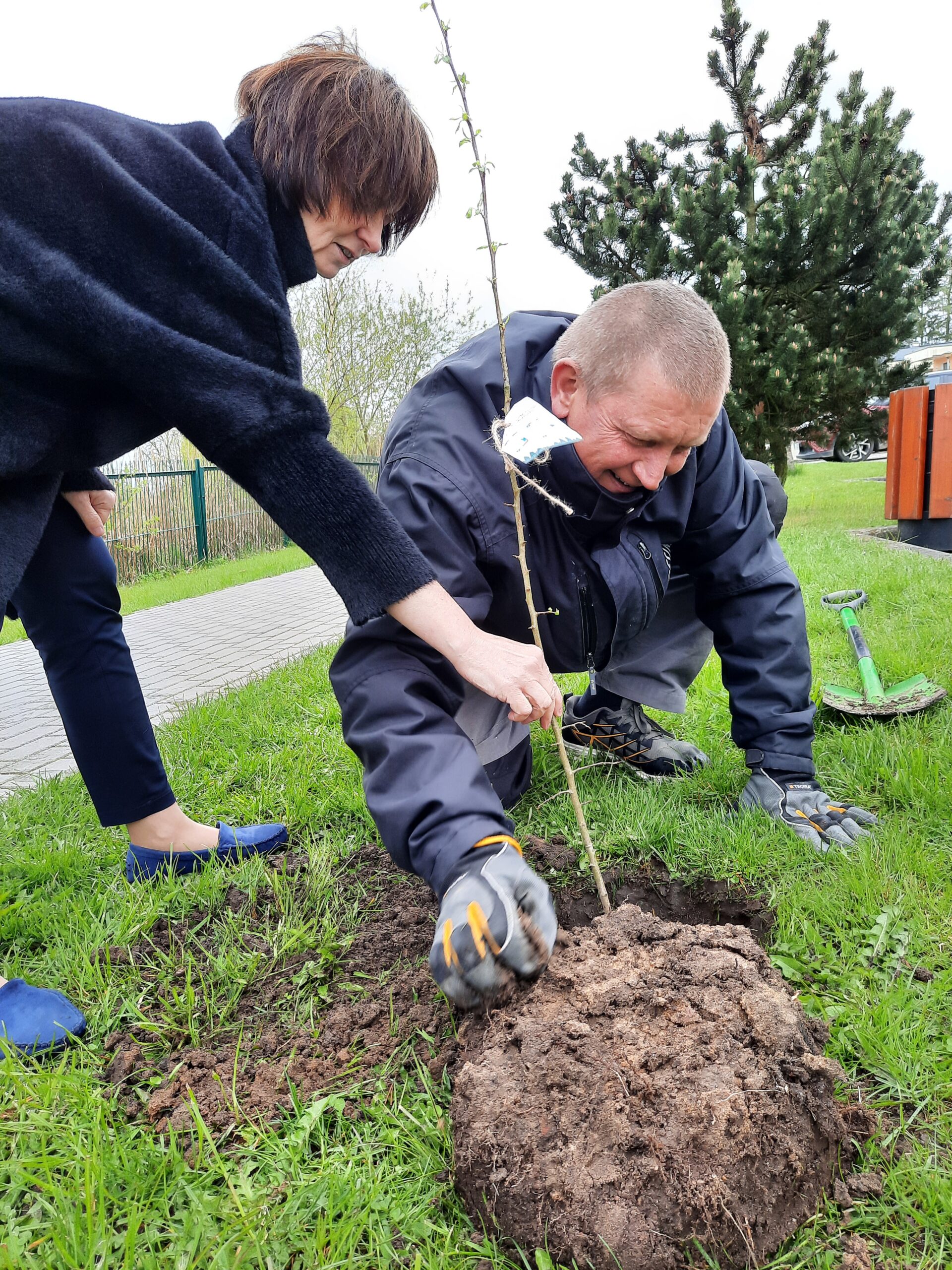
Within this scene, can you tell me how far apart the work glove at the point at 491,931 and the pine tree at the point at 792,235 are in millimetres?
9196

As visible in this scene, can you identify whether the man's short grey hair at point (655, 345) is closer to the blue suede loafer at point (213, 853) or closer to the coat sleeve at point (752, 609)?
the coat sleeve at point (752, 609)

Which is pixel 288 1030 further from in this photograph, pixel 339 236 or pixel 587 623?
pixel 339 236

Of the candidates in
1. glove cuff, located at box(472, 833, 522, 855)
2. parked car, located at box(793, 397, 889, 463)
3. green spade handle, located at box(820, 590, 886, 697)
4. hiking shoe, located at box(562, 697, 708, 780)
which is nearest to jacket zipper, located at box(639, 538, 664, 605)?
hiking shoe, located at box(562, 697, 708, 780)

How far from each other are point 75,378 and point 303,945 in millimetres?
1290

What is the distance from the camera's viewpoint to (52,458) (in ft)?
5.19

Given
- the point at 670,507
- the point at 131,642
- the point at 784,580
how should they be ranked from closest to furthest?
the point at 670,507
the point at 784,580
the point at 131,642

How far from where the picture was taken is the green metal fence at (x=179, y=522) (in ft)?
35.8

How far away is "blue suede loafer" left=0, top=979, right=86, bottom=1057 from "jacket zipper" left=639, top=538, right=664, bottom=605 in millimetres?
1760

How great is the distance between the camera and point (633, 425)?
6.20ft

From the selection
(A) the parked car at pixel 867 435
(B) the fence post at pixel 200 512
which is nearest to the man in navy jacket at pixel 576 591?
(A) the parked car at pixel 867 435

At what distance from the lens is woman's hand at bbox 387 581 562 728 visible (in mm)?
1535

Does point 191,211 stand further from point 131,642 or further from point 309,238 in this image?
point 131,642

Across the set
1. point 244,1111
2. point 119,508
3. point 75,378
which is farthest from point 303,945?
point 119,508

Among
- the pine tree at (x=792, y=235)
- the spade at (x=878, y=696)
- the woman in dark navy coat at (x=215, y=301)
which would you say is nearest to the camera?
the woman in dark navy coat at (x=215, y=301)
